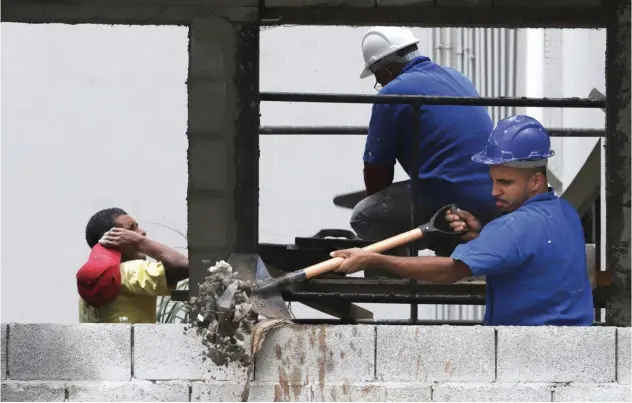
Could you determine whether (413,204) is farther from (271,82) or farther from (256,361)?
(271,82)

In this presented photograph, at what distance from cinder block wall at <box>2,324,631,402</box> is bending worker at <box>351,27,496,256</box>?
1.16 metres

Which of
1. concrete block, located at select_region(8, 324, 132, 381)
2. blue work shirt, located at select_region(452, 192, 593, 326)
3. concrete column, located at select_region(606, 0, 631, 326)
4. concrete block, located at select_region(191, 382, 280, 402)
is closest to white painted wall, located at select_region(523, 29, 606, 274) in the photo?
concrete column, located at select_region(606, 0, 631, 326)

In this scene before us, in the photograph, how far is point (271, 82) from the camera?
33.6ft

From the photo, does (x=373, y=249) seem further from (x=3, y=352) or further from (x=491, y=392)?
(x=3, y=352)

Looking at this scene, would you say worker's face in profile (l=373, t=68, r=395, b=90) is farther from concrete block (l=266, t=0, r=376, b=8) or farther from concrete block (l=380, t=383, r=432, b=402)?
concrete block (l=380, t=383, r=432, b=402)

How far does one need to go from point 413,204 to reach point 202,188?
0.79 m

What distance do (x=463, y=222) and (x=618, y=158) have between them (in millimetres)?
656

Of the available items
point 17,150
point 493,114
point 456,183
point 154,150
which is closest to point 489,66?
point 493,114

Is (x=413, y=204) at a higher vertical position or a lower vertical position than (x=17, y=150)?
lower

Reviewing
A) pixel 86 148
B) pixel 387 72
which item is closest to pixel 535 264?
pixel 387 72

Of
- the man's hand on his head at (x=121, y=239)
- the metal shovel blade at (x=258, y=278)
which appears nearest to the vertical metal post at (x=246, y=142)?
the metal shovel blade at (x=258, y=278)

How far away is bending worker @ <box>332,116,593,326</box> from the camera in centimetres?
495

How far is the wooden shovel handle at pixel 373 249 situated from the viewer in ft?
16.7

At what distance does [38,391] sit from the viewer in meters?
4.91
